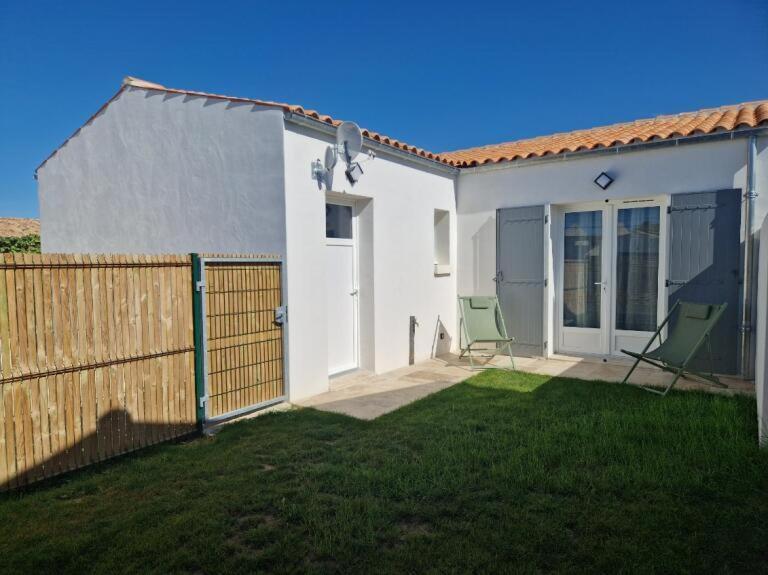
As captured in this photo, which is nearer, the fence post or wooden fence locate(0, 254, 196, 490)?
wooden fence locate(0, 254, 196, 490)

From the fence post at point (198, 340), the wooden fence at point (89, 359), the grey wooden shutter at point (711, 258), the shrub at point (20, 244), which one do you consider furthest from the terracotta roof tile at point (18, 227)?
the grey wooden shutter at point (711, 258)

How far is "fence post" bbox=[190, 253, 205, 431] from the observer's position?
499 cm

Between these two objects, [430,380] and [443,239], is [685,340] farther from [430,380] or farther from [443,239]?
[443,239]

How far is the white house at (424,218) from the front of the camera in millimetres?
6184

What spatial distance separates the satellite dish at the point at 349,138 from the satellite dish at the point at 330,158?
0.12 metres

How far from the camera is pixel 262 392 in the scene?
18.9 ft

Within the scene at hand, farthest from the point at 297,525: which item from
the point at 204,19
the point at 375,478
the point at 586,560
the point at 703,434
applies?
the point at 204,19

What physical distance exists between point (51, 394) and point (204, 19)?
8371 millimetres

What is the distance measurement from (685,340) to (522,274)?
112 inches

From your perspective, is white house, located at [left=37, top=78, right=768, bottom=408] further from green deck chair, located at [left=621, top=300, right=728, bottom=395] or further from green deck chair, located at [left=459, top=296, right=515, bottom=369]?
green deck chair, located at [left=621, top=300, right=728, bottom=395]

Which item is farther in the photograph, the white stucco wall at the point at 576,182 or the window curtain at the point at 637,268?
the window curtain at the point at 637,268

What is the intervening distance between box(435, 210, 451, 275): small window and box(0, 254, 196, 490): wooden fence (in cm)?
545

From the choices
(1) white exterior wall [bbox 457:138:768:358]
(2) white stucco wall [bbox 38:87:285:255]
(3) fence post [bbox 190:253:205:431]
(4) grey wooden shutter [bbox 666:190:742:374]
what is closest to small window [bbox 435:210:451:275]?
(1) white exterior wall [bbox 457:138:768:358]

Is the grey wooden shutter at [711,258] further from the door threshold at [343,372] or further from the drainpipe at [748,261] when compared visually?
the door threshold at [343,372]
